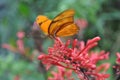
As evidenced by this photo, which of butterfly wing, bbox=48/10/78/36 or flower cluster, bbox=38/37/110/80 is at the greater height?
butterfly wing, bbox=48/10/78/36

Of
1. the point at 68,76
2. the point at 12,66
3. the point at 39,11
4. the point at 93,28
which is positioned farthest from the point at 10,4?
the point at 68,76

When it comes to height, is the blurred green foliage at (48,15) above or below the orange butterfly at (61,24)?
above

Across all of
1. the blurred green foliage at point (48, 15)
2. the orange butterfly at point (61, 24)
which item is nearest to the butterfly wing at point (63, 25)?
the orange butterfly at point (61, 24)

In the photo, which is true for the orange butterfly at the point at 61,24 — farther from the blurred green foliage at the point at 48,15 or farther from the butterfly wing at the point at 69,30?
the blurred green foliage at the point at 48,15

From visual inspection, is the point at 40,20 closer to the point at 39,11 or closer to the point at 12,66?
the point at 39,11

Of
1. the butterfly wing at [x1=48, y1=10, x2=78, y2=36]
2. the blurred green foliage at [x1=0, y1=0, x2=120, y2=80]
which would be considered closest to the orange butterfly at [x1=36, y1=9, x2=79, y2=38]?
the butterfly wing at [x1=48, y1=10, x2=78, y2=36]

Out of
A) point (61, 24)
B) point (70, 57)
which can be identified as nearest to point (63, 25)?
point (61, 24)

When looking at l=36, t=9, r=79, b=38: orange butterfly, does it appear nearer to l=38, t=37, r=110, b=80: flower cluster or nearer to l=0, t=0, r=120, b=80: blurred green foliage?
l=38, t=37, r=110, b=80: flower cluster
